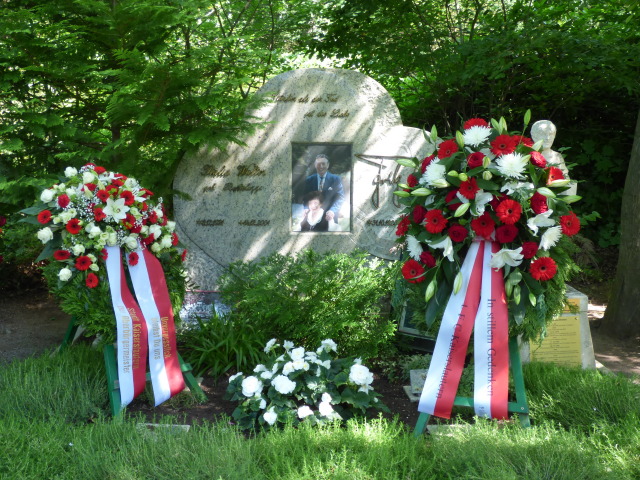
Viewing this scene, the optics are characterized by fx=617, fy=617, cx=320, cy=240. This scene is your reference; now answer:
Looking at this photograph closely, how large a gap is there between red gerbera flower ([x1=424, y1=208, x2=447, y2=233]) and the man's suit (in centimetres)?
222

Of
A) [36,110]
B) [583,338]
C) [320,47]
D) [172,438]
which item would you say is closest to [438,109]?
[320,47]

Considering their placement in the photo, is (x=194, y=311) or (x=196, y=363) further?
(x=194, y=311)

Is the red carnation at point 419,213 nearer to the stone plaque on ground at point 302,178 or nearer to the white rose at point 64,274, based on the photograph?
the stone plaque on ground at point 302,178

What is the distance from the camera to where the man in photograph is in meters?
5.59

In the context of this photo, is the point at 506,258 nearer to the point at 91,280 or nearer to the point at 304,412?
the point at 304,412

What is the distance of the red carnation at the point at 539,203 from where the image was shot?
3.32m

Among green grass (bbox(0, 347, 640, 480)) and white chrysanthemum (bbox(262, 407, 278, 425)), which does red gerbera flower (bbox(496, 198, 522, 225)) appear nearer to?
green grass (bbox(0, 347, 640, 480))

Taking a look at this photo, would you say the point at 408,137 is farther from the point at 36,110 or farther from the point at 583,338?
the point at 36,110

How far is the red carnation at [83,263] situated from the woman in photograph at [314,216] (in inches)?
87.6

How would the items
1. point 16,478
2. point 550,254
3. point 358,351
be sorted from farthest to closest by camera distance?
point 358,351, point 550,254, point 16,478

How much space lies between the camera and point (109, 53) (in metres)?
5.50

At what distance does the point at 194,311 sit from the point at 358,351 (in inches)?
65.1

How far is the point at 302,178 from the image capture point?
5.59 metres

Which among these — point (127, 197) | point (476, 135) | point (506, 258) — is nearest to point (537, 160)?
point (476, 135)
